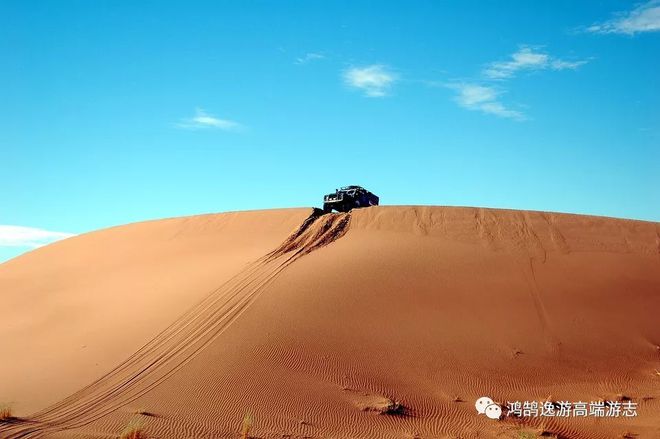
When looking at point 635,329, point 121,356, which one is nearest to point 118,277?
point 121,356

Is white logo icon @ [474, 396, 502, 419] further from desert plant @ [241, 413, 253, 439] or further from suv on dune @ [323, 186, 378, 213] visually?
suv on dune @ [323, 186, 378, 213]

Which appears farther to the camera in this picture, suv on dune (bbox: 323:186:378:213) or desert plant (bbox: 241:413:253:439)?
suv on dune (bbox: 323:186:378:213)

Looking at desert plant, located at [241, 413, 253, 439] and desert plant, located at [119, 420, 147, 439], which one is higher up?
desert plant, located at [241, 413, 253, 439]

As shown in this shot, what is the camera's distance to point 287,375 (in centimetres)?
1259

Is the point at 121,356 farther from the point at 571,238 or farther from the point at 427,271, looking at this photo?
the point at 571,238

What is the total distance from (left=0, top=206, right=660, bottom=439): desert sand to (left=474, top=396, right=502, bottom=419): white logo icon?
0.60ft

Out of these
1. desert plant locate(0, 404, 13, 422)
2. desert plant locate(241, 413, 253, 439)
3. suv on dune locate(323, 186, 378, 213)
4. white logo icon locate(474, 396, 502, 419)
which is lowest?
desert plant locate(0, 404, 13, 422)

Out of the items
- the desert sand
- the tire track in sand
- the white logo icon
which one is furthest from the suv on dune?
the white logo icon

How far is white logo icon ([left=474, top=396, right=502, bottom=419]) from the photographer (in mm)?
11992

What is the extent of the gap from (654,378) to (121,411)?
12.1m

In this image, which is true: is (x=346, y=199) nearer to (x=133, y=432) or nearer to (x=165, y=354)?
(x=165, y=354)

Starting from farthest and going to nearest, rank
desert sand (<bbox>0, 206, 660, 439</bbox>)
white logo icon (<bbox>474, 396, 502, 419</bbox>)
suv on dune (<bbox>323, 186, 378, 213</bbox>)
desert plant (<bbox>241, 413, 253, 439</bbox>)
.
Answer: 1. suv on dune (<bbox>323, 186, 378, 213</bbox>)
2. white logo icon (<bbox>474, 396, 502, 419</bbox>)
3. desert sand (<bbox>0, 206, 660, 439</bbox>)
4. desert plant (<bbox>241, 413, 253, 439</bbox>)

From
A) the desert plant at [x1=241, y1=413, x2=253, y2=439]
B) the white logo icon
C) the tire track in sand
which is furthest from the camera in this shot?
the white logo icon

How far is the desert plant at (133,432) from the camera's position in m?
9.74
